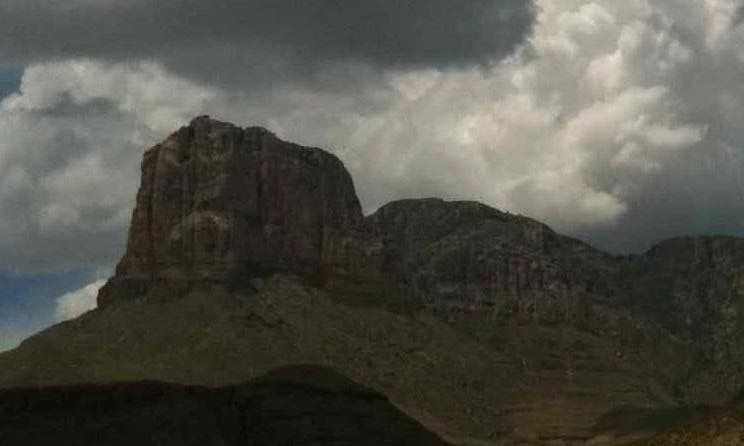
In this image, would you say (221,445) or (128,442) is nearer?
(128,442)

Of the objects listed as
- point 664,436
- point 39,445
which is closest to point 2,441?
point 39,445

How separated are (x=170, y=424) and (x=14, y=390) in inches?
940

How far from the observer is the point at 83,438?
7288 inches

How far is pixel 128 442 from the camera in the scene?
605 feet

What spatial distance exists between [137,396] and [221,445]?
45.7 ft

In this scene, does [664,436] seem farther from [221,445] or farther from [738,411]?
[221,445]

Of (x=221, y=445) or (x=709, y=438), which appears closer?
(x=709, y=438)

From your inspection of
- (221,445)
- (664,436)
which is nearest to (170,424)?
(221,445)

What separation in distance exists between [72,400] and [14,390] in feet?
30.9

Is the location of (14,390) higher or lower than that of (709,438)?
higher

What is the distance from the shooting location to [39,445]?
183 meters

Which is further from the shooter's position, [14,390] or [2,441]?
[14,390]

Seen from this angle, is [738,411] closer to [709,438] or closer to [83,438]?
[709,438]

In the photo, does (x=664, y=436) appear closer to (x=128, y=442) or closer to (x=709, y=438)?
(x=709, y=438)
